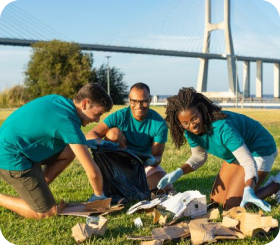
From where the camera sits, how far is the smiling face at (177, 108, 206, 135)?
336 centimetres

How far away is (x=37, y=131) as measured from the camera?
321cm

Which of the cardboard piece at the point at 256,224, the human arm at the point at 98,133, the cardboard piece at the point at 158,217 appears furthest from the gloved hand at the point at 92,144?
the cardboard piece at the point at 256,224

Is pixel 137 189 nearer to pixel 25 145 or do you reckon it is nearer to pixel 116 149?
pixel 116 149

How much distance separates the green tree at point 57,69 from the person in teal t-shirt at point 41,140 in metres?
28.3

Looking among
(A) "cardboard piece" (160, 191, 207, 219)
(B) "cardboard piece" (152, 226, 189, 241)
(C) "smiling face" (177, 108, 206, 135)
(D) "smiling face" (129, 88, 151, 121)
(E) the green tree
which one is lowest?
(B) "cardboard piece" (152, 226, 189, 241)

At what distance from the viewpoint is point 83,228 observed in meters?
2.79

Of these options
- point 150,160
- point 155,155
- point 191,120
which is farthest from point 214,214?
point 155,155

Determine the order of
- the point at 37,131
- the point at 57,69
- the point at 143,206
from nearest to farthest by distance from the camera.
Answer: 1. the point at 37,131
2. the point at 143,206
3. the point at 57,69

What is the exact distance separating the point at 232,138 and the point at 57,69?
98.1 feet

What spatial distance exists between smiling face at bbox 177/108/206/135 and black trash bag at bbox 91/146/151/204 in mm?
613

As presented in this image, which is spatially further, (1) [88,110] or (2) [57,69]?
(2) [57,69]

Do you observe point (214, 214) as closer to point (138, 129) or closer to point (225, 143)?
point (225, 143)

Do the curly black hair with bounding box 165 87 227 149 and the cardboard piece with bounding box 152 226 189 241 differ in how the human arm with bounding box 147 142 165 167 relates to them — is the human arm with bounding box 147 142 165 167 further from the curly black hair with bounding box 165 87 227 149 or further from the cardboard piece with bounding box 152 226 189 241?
the cardboard piece with bounding box 152 226 189 241

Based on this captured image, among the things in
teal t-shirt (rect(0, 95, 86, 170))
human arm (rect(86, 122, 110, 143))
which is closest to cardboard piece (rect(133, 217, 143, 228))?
teal t-shirt (rect(0, 95, 86, 170))
